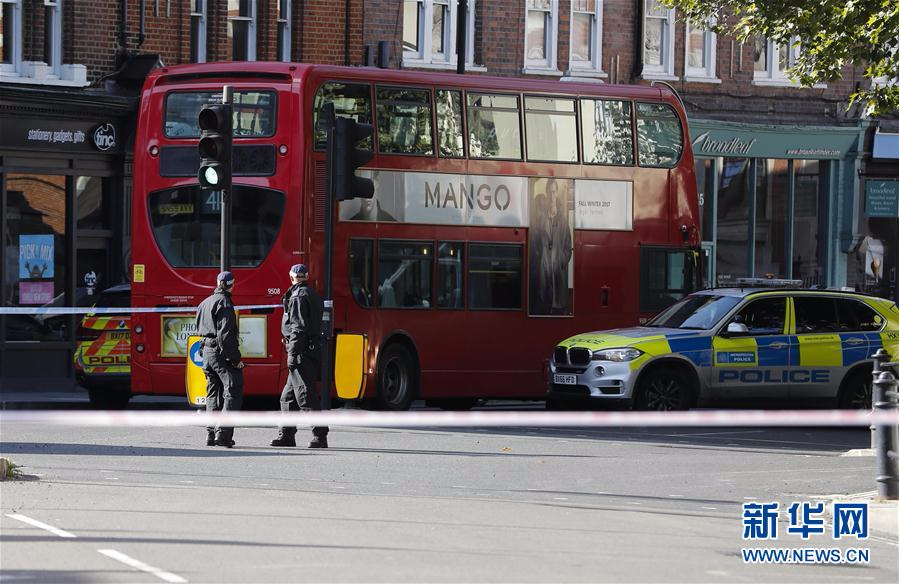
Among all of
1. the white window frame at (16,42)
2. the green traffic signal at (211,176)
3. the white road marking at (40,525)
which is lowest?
the white road marking at (40,525)

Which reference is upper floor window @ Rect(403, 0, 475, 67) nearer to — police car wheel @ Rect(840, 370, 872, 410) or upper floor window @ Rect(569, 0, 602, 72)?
upper floor window @ Rect(569, 0, 602, 72)

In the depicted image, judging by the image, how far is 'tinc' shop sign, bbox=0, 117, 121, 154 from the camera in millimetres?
25172

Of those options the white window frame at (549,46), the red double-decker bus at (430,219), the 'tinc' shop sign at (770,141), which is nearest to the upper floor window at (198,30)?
the white window frame at (549,46)

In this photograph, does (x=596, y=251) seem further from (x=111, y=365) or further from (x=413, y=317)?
(x=111, y=365)

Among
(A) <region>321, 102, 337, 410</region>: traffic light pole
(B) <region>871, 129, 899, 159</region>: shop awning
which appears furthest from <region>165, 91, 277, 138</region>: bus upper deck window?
(B) <region>871, 129, 899, 159</region>: shop awning

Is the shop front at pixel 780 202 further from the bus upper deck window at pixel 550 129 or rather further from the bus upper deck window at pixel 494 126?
the bus upper deck window at pixel 494 126

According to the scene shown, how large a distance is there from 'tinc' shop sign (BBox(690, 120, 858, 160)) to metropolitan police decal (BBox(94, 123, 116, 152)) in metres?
11.7

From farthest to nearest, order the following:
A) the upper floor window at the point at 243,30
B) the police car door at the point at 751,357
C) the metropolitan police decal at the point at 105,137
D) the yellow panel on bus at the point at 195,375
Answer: the upper floor window at the point at 243,30 → the metropolitan police decal at the point at 105,137 → the police car door at the point at 751,357 → the yellow panel on bus at the point at 195,375

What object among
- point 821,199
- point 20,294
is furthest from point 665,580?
point 821,199

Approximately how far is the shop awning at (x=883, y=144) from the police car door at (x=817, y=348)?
15.3m

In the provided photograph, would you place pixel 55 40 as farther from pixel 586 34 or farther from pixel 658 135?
pixel 586 34

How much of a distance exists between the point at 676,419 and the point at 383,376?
10.2m

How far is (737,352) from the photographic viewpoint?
19219 mm

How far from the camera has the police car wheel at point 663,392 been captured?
61.9 feet
